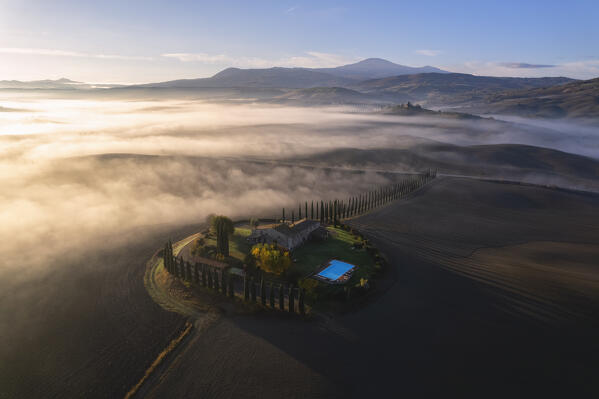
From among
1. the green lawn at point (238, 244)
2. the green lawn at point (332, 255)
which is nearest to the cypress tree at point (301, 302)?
the green lawn at point (332, 255)

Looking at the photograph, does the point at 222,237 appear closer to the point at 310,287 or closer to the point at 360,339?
the point at 310,287

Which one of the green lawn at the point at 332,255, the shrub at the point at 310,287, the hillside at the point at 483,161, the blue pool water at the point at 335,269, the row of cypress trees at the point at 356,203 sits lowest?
the hillside at the point at 483,161

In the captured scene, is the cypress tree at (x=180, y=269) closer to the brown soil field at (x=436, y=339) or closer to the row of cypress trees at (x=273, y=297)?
the row of cypress trees at (x=273, y=297)

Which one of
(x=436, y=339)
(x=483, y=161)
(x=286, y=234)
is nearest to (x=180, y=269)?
(x=286, y=234)

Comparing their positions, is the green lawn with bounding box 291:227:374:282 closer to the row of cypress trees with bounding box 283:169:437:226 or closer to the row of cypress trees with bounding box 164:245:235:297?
the row of cypress trees with bounding box 283:169:437:226

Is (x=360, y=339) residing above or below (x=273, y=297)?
below

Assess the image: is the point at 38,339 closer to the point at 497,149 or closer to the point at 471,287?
the point at 471,287
